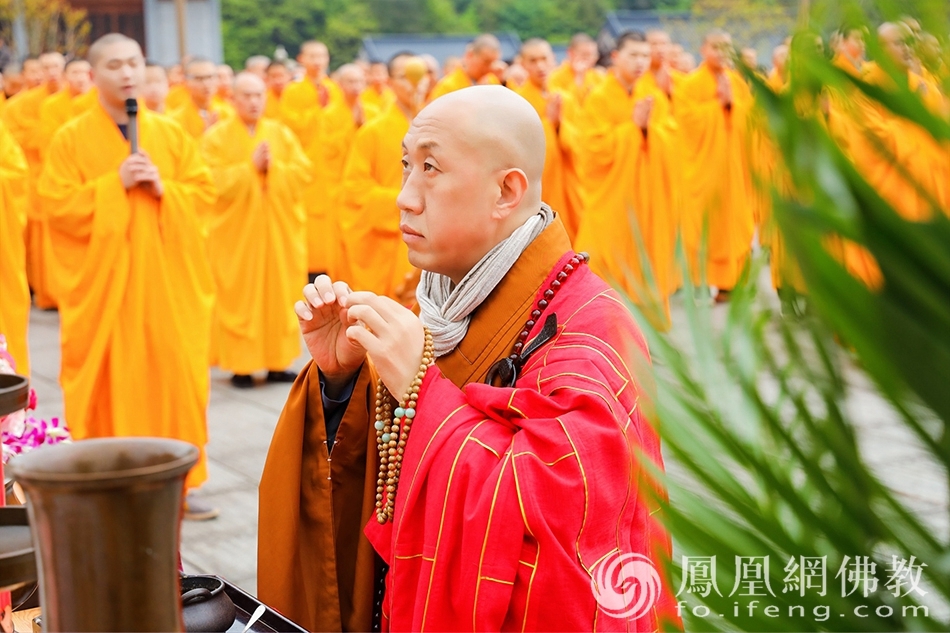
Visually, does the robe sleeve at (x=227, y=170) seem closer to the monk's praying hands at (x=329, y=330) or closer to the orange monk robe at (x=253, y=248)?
the orange monk robe at (x=253, y=248)

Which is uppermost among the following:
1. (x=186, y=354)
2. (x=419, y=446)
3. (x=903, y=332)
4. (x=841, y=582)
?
(x=903, y=332)

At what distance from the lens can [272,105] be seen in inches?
470

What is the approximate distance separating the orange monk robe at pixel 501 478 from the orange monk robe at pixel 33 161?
7.76m

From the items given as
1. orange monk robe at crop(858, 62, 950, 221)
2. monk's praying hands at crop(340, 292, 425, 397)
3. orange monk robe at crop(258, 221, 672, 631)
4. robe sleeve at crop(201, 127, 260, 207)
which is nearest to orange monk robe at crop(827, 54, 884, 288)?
orange monk robe at crop(858, 62, 950, 221)

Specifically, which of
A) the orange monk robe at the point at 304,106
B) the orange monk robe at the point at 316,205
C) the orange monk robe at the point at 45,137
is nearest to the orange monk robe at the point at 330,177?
the orange monk robe at the point at 316,205

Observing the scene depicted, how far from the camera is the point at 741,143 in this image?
17.5 inches

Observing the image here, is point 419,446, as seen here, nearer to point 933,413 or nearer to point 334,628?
point 334,628

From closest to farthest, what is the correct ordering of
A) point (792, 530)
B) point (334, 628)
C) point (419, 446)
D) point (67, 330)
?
point (792, 530) < point (419, 446) < point (334, 628) < point (67, 330)

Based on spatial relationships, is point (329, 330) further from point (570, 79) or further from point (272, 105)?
point (272, 105)

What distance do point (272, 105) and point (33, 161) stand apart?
2.72m

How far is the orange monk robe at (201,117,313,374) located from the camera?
692cm

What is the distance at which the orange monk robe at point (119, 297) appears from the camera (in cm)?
417

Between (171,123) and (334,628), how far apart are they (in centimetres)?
309

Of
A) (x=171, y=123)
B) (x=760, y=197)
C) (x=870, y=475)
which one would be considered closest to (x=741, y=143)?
(x=760, y=197)
